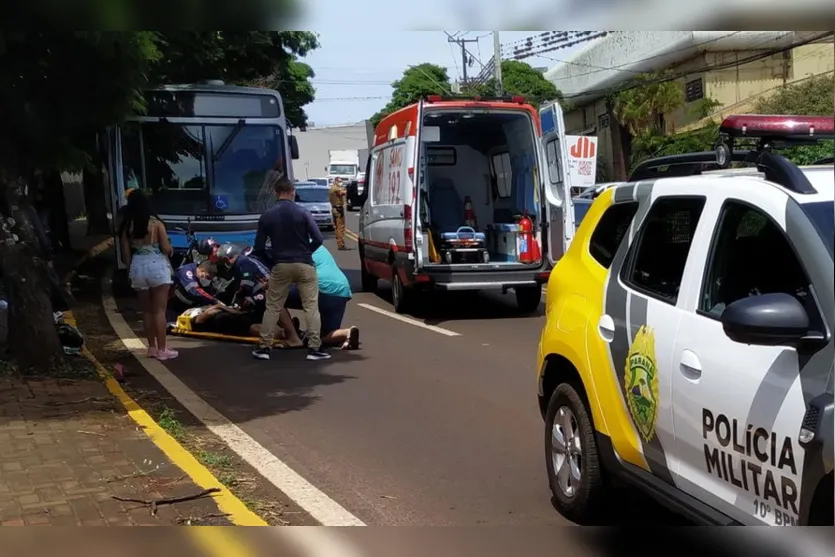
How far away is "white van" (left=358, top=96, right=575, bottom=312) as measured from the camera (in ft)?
38.6

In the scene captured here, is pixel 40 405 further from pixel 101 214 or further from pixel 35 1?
pixel 101 214

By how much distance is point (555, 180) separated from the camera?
11.9 metres

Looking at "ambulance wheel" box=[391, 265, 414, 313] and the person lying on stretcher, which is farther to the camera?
"ambulance wheel" box=[391, 265, 414, 313]

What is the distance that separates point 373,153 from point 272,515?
994 centimetres

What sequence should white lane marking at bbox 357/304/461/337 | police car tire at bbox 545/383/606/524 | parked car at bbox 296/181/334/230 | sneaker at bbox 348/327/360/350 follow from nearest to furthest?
police car tire at bbox 545/383/606/524, sneaker at bbox 348/327/360/350, white lane marking at bbox 357/304/461/337, parked car at bbox 296/181/334/230

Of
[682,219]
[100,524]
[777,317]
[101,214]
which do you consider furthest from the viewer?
[101,214]

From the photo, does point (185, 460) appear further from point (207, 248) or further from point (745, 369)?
point (207, 248)

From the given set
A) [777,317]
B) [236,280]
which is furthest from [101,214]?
[777,317]

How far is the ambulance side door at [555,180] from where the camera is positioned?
11.6m

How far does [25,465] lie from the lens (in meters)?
5.64

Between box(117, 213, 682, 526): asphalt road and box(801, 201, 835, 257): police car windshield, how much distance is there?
6.67 ft

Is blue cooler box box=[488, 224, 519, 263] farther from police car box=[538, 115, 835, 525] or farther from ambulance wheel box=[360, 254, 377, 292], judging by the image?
police car box=[538, 115, 835, 525]

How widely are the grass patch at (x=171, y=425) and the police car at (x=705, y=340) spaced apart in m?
2.77

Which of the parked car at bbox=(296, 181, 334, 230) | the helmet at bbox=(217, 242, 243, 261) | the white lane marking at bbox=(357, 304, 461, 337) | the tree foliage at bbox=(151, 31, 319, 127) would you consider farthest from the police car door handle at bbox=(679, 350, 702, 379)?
the parked car at bbox=(296, 181, 334, 230)
